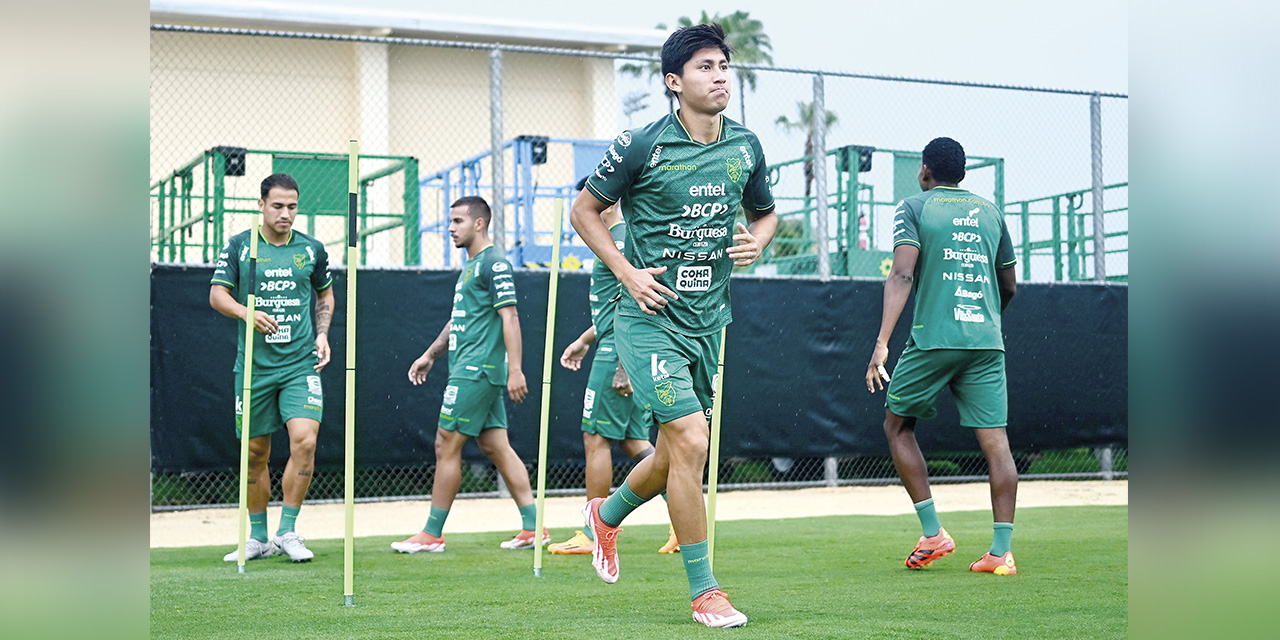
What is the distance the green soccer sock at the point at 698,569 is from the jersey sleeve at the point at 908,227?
230cm

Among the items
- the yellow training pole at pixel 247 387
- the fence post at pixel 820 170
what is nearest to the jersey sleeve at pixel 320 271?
the yellow training pole at pixel 247 387

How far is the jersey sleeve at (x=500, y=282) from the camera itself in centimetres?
691

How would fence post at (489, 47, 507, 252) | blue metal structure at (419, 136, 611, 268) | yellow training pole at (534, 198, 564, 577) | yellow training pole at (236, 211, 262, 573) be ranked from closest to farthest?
yellow training pole at (534, 198, 564, 577), yellow training pole at (236, 211, 262, 573), fence post at (489, 47, 507, 252), blue metal structure at (419, 136, 611, 268)

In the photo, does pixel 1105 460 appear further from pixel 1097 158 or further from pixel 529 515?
pixel 529 515

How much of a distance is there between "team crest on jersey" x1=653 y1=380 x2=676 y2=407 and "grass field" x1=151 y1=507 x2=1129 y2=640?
2.47 ft

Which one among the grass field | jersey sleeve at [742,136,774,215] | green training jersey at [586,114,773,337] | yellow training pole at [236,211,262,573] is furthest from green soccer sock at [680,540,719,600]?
yellow training pole at [236,211,262,573]

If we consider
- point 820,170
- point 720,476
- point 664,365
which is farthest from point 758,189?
point 720,476

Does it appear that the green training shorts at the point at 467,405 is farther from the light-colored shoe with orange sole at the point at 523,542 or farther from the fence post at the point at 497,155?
the fence post at the point at 497,155

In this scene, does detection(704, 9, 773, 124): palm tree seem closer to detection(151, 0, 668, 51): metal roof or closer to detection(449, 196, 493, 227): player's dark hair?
detection(151, 0, 668, 51): metal roof

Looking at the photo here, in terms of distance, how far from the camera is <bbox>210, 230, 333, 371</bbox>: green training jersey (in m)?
6.62

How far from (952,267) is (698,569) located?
2390 mm
